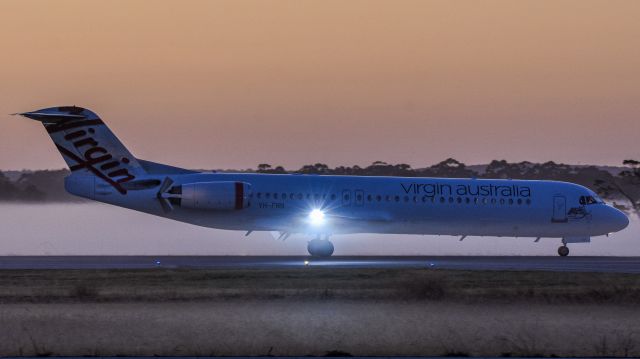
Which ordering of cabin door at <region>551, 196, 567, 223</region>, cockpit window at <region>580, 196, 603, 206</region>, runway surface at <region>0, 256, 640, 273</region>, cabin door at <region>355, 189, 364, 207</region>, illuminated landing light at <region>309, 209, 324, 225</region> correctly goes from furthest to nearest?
cockpit window at <region>580, 196, 603, 206</region> → cabin door at <region>551, 196, 567, 223</region> → cabin door at <region>355, 189, 364, 207</region> → illuminated landing light at <region>309, 209, 324, 225</region> → runway surface at <region>0, 256, 640, 273</region>

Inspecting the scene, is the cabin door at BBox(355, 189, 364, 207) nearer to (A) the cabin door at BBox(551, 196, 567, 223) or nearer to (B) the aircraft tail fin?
(A) the cabin door at BBox(551, 196, 567, 223)

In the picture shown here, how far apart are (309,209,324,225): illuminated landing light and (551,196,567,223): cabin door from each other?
33.4 feet

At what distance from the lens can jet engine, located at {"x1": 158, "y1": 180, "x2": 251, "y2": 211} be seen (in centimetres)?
4281

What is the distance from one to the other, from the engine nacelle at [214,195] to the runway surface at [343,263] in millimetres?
2177

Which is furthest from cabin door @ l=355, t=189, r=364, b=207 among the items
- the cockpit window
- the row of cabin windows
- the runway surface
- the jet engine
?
the cockpit window

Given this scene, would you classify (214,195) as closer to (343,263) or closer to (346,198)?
(346,198)

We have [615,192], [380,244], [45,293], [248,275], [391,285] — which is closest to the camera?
[45,293]

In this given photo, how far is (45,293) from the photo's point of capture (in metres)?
25.2

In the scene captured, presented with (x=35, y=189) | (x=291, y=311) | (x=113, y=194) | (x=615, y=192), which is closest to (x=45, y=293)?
(x=291, y=311)

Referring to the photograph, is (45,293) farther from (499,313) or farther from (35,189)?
(35,189)

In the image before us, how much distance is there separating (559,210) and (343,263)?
1255cm

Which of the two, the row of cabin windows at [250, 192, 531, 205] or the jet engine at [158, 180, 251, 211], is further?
the row of cabin windows at [250, 192, 531, 205]

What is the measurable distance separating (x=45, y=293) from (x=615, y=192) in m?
59.9

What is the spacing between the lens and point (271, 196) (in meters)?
43.3
